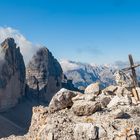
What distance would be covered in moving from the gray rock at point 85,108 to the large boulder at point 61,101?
2.30 metres

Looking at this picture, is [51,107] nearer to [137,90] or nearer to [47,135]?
[47,135]

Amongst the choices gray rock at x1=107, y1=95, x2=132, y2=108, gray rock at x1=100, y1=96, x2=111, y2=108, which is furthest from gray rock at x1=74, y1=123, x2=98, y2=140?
gray rock at x1=100, y1=96, x2=111, y2=108

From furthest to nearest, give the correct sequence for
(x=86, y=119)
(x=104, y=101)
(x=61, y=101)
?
1. (x=104, y=101)
2. (x=61, y=101)
3. (x=86, y=119)

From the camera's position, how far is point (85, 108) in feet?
114

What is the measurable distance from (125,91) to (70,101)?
9.69 m

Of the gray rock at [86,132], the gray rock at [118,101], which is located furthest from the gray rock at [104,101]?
the gray rock at [86,132]

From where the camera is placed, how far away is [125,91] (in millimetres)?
45469

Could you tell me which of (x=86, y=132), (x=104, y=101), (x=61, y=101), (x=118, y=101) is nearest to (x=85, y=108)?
(x=61, y=101)

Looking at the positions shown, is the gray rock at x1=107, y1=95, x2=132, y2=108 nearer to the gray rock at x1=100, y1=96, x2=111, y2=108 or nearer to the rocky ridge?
the rocky ridge

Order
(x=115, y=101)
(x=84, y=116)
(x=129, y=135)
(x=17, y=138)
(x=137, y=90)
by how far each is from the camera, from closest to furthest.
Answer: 1. (x=129, y=135)
2. (x=84, y=116)
3. (x=115, y=101)
4. (x=17, y=138)
5. (x=137, y=90)

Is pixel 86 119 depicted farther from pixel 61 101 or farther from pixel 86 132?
pixel 61 101

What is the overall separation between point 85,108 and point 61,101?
3442 mm

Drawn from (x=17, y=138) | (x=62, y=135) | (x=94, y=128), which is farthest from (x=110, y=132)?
(x=17, y=138)

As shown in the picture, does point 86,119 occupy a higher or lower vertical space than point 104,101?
lower
